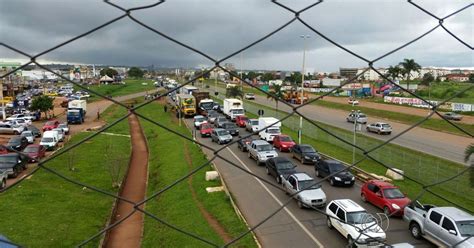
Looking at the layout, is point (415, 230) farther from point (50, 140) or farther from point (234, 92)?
point (234, 92)

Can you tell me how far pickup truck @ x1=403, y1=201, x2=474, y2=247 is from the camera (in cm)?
920

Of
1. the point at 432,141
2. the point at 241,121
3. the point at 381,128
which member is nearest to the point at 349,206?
the point at 432,141

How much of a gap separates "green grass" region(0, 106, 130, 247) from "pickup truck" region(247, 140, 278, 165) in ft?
21.5

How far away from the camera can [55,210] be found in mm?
12898

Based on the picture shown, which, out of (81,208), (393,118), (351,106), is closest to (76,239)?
(81,208)

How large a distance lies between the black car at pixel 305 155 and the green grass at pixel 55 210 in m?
8.85

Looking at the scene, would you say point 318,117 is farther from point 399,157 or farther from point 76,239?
point 76,239

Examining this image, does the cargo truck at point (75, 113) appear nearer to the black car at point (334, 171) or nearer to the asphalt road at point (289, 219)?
the asphalt road at point (289, 219)

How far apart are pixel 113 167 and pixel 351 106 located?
36005 mm

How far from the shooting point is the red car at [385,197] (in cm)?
1242

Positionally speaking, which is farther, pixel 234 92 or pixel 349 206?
pixel 234 92

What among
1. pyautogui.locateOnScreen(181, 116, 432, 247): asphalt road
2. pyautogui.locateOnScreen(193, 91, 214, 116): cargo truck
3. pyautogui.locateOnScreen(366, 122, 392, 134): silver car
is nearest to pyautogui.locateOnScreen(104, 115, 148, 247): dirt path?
pyautogui.locateOnScreen(181, 116, 432, 247): asphalt road

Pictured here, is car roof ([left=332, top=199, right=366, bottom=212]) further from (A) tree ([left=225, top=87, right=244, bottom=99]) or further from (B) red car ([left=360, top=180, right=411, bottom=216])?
(A) tree ([left=225, top=87, right=244, bottom=99])

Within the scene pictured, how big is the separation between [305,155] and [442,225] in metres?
10.0
